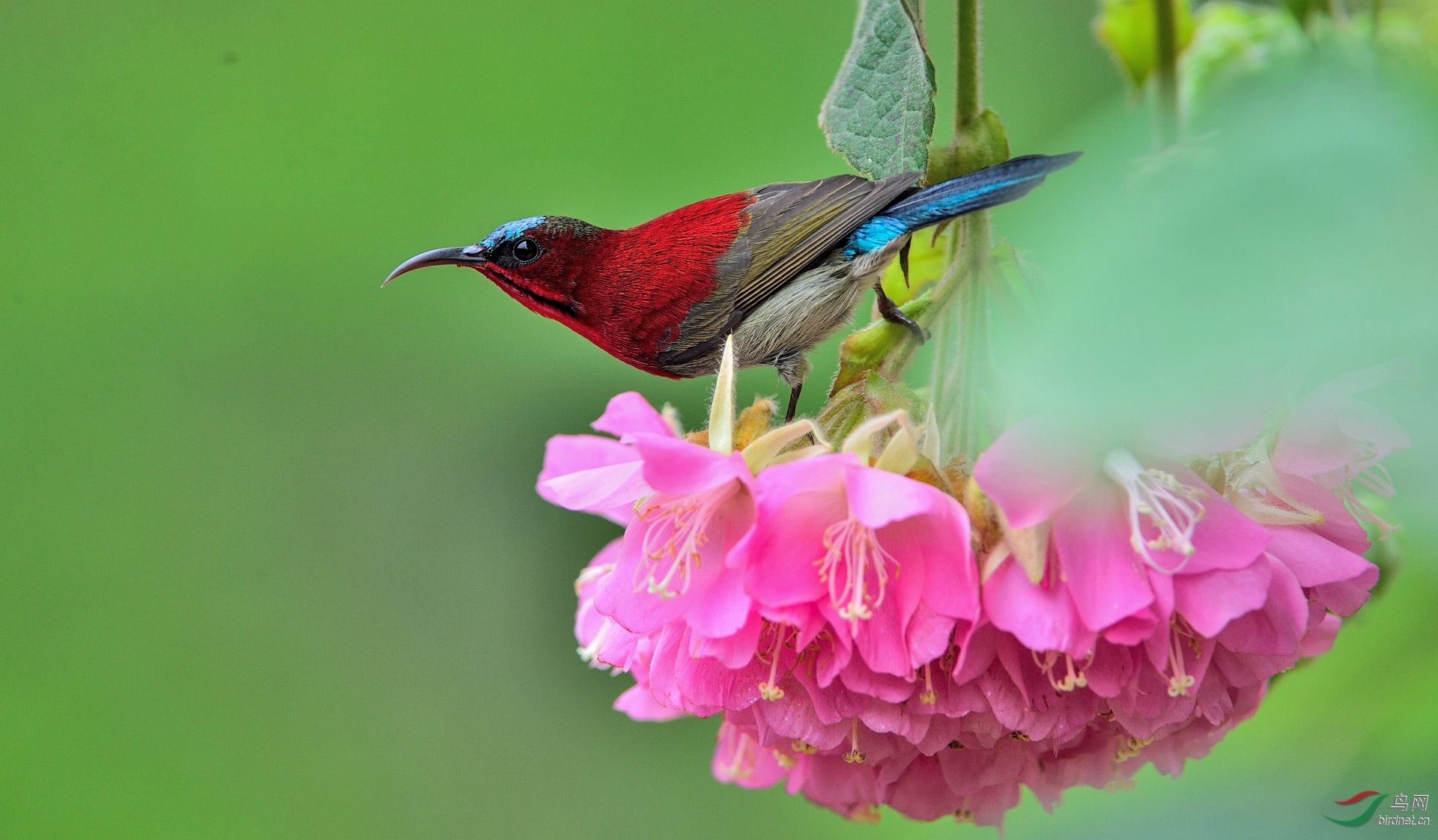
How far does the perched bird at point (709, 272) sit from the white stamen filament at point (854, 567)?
23 centimetres

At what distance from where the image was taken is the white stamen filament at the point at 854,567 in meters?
0.59

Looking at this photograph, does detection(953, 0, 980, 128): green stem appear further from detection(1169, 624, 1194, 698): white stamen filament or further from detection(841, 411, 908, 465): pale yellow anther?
detection(1169, 624, 1194, 698): white stamen filament

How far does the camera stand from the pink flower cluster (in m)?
0.57

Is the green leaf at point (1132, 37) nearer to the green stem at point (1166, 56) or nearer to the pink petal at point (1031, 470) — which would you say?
the green stem at point (1166, 56)

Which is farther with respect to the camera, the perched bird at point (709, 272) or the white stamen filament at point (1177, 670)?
the perched bird at point (709, 272)

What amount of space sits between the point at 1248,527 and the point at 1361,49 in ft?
1.88

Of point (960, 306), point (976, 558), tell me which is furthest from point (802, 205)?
Result: point (976, 558)

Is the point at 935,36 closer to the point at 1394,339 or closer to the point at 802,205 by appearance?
the point at 802,205

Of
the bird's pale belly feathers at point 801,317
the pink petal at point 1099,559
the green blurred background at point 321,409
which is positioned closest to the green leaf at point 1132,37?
the bird's pale belly feathers at point 801,317

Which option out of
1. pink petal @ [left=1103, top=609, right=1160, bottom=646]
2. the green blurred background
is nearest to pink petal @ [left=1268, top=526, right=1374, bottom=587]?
pink petal @ [left=1103, top=609, right=1160, bottom=646]

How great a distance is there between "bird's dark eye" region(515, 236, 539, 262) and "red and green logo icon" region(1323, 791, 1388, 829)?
2.29ft

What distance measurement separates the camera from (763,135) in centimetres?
232

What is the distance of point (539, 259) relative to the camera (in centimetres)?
91

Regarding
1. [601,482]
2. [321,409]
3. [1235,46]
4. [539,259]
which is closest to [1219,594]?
[601,482]
